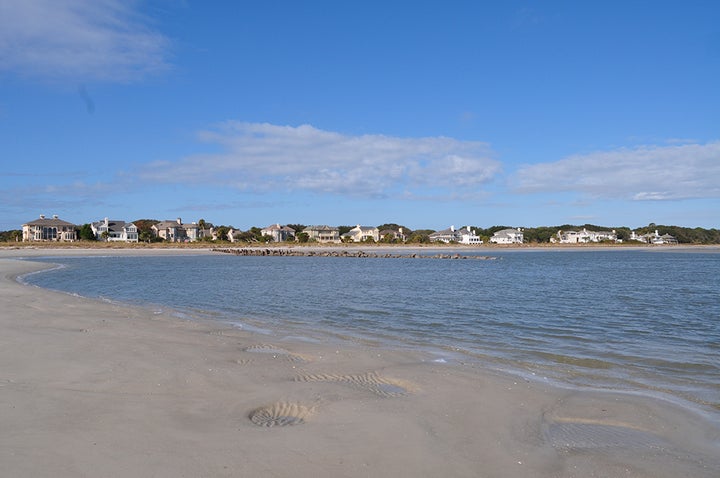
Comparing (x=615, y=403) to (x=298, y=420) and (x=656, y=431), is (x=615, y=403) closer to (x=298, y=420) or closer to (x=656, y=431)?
(x=656, y=431)

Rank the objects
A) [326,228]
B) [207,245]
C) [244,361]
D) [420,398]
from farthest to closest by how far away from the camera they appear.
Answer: [326,228]
[207,245]
[244,361]
[420,398]

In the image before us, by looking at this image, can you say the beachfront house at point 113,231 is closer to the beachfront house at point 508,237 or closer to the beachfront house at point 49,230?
the beachfront house at point 49,230

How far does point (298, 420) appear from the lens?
19.4ft

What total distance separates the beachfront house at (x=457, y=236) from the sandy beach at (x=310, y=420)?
14331 centimetres

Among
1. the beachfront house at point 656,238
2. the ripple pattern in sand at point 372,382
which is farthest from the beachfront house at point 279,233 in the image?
the ripple pattern in sand at point 372,382

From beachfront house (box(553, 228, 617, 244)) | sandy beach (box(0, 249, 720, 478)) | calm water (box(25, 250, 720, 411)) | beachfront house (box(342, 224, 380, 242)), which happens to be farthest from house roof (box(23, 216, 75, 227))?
beachfront house (box(553, 228, 617, 244))

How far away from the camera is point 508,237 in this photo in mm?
155875

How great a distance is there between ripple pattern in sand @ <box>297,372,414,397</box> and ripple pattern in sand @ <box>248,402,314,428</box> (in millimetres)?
1308

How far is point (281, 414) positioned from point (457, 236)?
153 meters

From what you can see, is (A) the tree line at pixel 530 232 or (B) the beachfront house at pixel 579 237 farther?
(B) the beachfront house at pixel 579 237

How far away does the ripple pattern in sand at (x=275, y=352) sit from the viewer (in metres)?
9.45

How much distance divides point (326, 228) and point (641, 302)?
131m

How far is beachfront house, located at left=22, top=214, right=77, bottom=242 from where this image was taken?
111 m

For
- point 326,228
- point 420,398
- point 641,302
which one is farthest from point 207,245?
point 420,398
